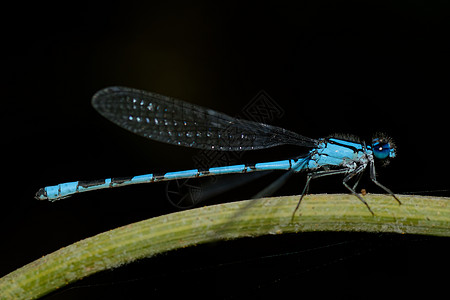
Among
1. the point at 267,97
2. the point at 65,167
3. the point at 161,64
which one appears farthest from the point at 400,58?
the point at 65,167

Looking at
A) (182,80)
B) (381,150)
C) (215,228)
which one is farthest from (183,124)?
(215,228)

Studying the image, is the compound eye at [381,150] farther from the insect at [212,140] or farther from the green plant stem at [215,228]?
the green plant stem at [215,228]

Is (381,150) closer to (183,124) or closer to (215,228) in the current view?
(183,124)

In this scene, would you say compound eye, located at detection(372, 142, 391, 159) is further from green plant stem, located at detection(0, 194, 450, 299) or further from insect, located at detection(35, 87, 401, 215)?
green plant stem, located at detection(0, 194, 450, 299)

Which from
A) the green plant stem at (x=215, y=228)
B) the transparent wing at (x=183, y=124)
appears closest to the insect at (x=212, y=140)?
the transparent wing at (x=183, y=124)

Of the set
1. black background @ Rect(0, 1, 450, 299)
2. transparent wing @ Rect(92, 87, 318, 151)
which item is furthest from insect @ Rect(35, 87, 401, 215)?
black background @ Rect(0, 1, 450, 299)

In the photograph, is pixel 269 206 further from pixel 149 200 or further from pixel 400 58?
pixel 400 58
